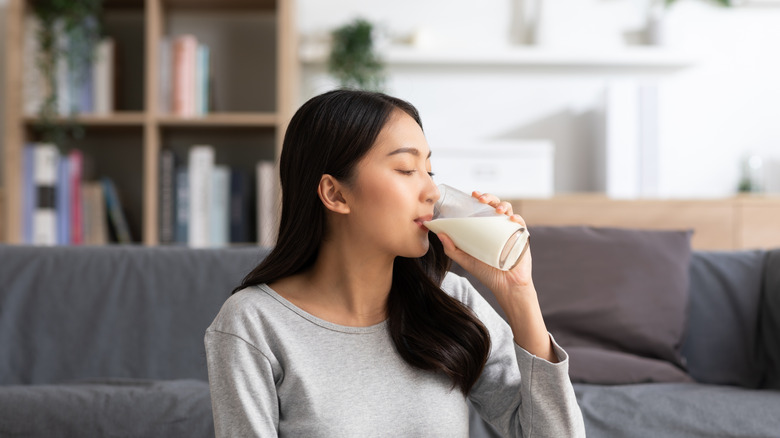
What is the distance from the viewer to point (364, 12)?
3.21 metres

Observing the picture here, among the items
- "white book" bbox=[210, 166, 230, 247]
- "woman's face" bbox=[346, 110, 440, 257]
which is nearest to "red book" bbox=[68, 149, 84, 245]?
"white book" bbox=[210, 166, 230, 247]

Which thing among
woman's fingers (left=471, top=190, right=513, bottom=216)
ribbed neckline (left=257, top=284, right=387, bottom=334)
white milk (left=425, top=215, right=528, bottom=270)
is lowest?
ribbed neckline (left=257, top=284, right=387, bottom=334)

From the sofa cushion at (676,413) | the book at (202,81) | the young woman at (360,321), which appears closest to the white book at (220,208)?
the book at (202,81)

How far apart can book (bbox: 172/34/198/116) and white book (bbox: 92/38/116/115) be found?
0.88ft

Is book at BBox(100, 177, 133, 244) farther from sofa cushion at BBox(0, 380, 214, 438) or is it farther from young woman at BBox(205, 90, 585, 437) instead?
young woman at BBox(205, 90, 585, 437)

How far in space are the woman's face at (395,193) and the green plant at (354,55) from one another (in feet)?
6.86

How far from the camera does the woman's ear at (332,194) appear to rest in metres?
0.98

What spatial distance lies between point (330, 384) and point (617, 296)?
0.96 metres

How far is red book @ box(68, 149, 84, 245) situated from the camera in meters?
2.84

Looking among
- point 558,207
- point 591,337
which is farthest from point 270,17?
point 591,337

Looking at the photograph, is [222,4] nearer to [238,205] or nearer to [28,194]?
[238,205]

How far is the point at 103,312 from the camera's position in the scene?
64.4 inches

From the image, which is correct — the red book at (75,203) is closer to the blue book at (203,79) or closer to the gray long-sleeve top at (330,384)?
the blue book at (203,79)

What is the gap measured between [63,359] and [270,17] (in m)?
2.02
